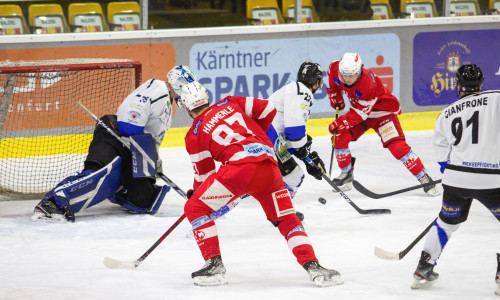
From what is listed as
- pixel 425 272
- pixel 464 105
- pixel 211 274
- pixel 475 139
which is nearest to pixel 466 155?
pixel 475 139

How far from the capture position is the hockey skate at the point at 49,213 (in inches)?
200

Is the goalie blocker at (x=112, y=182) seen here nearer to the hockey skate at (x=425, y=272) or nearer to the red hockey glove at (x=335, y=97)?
the red hockey glove at (x=335, y=97)

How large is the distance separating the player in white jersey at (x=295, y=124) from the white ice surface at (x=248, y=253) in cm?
34

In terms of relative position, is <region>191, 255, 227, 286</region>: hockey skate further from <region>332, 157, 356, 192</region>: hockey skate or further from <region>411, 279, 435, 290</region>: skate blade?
<region>332, 157, 356, 192</region>: hockey skate

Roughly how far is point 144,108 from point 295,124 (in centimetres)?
96

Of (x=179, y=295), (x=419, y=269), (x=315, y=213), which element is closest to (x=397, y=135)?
(x=315, y=213)

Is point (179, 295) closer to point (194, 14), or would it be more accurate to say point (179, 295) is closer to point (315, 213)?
point (315, 213)

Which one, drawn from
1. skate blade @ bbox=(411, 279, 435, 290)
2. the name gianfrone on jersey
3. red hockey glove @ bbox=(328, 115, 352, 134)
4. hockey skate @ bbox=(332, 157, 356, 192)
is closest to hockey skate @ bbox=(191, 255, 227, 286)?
skate blade @ bbox=(411, 279, 435, 290)

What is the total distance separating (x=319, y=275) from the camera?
12.2 feet

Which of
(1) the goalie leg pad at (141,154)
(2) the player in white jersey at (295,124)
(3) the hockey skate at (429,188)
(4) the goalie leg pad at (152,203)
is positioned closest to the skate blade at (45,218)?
(4) the goalie leg pad at (152,203)

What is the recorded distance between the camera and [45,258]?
4.37 m

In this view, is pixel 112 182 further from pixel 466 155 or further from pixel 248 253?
pixel 466 155

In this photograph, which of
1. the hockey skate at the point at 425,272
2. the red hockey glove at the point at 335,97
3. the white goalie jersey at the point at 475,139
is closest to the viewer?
the white goalie jersey at the point at 475,139

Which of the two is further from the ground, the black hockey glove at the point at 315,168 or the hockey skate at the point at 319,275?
the black hockey glove at the point at 315,168
